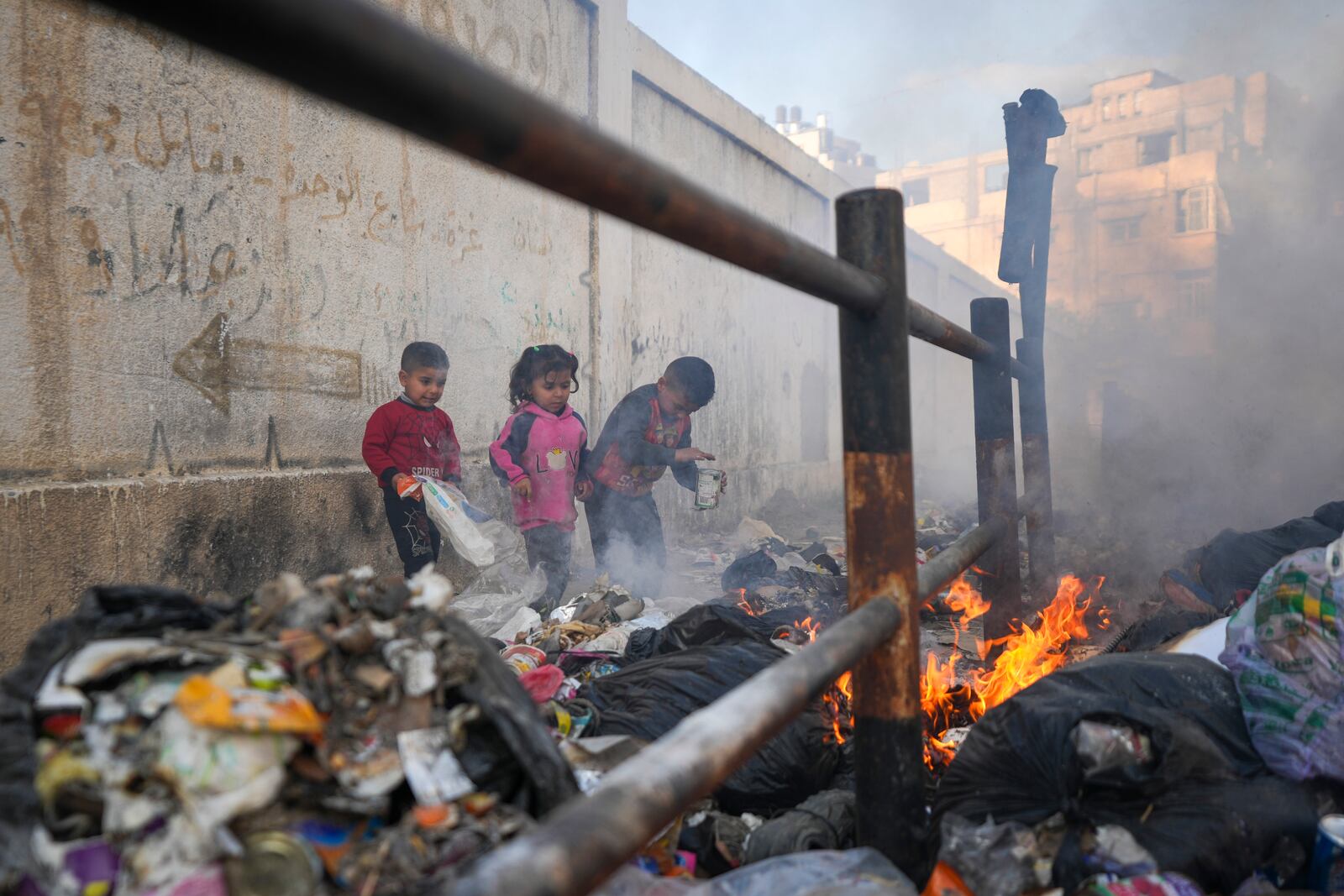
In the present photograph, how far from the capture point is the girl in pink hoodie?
193 inches

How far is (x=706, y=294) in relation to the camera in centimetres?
956

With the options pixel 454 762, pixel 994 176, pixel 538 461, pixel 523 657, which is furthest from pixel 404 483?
pixel 994 176

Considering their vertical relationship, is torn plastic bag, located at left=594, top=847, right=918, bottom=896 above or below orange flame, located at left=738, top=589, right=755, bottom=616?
above

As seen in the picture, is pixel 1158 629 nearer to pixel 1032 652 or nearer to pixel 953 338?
pixel 1032 652

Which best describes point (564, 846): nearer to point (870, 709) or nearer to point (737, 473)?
point (870, 709)

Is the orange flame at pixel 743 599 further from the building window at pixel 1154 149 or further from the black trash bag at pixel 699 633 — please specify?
the building window at pixel 1154 149

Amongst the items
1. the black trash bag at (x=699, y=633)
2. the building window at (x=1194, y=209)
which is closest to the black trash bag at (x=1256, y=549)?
the black trash bag at (x=699, y=633)

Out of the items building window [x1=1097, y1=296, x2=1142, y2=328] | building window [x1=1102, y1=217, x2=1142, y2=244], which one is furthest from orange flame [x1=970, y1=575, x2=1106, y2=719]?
building window [x1=1102, y1=217, x2=1142, y2=244]

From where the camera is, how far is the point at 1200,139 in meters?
26.9

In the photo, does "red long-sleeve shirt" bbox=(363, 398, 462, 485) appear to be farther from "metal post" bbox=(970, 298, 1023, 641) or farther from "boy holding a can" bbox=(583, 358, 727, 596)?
"metal post" bbox=(970, 298, 1023, 641)

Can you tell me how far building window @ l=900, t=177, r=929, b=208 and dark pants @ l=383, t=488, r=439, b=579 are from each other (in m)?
40.0

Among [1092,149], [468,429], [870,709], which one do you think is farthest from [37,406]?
[1092,149]

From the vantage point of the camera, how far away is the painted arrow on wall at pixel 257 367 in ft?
13.7

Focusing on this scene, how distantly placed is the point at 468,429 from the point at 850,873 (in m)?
5.07
